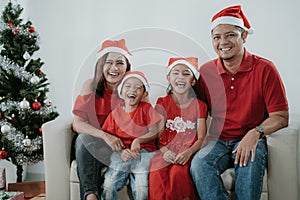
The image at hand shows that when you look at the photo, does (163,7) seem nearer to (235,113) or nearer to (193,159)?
(235,113)

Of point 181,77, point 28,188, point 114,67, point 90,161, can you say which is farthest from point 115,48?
point 28,188

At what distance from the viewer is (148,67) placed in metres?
2.86

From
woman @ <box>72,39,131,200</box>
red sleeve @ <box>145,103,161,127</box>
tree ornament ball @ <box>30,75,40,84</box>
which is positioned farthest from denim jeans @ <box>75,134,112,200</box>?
tree ornament ball @ <box>30,75,40,84</box>

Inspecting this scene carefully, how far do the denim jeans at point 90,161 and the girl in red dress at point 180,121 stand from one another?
0.27 m

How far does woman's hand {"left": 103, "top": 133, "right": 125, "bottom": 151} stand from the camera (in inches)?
89.4

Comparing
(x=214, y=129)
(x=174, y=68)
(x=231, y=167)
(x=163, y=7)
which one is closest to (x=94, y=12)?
(x=163, y=7)

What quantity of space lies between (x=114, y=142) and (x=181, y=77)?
49 centimetres

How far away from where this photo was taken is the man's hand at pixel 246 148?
2.09 metres

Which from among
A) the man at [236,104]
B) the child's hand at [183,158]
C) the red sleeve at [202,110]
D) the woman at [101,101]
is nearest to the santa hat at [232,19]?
the man at [236,104]

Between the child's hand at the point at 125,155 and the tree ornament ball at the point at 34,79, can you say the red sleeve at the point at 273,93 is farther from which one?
the tree ornament ball at the point at 34,79

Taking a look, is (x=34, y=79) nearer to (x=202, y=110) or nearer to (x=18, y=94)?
(x=18, y=94)

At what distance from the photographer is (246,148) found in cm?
212

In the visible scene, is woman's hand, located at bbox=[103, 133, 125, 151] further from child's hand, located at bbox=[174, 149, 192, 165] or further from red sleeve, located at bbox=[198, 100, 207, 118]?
red sleeve, located at bbox=[198, 100, 207, 118]

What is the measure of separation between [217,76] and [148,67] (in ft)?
2.02
